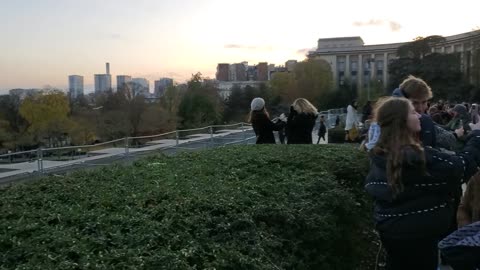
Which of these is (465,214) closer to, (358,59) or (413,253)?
(413,253)

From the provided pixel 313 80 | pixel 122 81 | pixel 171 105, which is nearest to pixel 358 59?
pixel 313 80

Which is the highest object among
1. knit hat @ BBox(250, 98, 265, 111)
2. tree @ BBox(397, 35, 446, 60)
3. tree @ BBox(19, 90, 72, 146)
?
tree @ BBox(397, 35, 446, 60)

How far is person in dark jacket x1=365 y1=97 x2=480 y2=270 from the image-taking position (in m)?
3.07

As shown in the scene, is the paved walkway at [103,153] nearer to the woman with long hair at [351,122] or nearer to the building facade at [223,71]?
the woman with long hair at [351,122]

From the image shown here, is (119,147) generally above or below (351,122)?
below

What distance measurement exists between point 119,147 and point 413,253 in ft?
28.0

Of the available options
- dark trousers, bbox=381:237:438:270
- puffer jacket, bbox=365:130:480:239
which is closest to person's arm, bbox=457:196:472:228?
puffer jacket, bbox=365:130:480:239

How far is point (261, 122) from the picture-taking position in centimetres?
824

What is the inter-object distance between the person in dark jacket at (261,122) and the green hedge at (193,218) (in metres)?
2.57

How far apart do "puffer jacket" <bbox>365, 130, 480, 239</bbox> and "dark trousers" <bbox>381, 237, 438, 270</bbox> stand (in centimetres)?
5

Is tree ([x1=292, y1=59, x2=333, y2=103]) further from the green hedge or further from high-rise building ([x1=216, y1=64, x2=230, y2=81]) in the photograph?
high-rise building ([x1=216, y1=64, x2=230, y2=81])

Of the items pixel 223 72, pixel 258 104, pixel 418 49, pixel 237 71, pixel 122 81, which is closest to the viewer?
pixel 258 104

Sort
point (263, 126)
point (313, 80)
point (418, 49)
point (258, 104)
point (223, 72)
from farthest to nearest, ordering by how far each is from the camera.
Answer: point (223, 72)
point (313, 80)
point (418, 49)
point (263, 126)
point (258, 104)

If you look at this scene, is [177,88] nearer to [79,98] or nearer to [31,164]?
[79,98]
